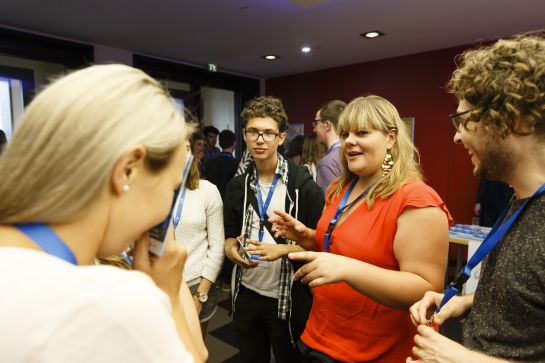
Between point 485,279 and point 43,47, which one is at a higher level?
point 43,47

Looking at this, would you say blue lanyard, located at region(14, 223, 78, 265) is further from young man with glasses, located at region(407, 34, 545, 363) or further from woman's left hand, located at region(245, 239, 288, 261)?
woman's left hand, located at region(245, 239, 288, 261)

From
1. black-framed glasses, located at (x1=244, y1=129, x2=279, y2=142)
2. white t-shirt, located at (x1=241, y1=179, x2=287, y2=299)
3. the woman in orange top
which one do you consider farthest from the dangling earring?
black-framed glasses, located at (x1=244, y1=129, x2=279, y2=142)

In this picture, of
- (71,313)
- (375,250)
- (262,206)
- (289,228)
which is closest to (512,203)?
(375,250)

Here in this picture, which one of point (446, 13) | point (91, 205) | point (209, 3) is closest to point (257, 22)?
point (209, 3)

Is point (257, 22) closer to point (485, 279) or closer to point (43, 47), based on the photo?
point (43, 47)

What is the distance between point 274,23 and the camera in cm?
400

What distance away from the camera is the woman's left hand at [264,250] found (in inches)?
64.0

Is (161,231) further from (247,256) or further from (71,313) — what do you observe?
(247,256)

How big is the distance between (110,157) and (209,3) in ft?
11.1

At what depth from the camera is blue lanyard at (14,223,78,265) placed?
1.70 feet

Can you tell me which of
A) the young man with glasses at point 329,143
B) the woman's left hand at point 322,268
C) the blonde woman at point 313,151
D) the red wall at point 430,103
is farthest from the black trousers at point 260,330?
the red wall at point 430,103

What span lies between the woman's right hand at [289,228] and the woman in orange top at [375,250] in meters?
0.09

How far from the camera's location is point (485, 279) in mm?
975

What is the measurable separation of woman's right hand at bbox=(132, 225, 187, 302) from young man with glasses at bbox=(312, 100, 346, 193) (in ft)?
7.18
